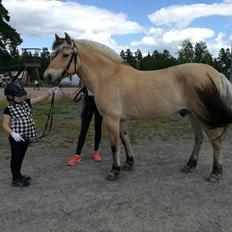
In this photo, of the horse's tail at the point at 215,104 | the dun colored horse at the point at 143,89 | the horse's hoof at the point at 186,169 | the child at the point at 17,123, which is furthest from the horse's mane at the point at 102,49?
the horse's hoof at the point at 186,169

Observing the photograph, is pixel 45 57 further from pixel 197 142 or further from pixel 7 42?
pixel 7 42

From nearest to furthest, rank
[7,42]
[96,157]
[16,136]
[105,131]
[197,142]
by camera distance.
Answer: [16,136]
[197,142]
[96,157]
[105,131]
[7,42]

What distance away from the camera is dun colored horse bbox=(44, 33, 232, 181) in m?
4.83

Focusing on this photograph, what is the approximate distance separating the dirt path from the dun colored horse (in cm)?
42

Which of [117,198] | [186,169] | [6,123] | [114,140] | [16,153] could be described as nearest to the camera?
[117,198]

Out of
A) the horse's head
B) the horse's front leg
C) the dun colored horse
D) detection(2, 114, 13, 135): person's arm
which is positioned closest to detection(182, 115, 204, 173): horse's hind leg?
the dun colored horse

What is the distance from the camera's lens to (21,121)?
4645mm

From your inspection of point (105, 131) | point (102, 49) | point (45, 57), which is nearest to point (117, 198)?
point (102, 49)

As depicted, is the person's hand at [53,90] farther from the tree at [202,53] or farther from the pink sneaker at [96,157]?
the tree at [202,53]

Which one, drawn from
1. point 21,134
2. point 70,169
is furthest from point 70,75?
point 70,169

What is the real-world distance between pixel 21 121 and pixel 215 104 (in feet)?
A: 8.54

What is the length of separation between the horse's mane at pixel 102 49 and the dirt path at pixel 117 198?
177cm

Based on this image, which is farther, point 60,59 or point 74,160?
point 74,160

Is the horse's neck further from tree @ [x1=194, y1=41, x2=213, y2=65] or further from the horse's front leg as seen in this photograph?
tree @ [x1=194, y1=41, x2=213, y2=65]
